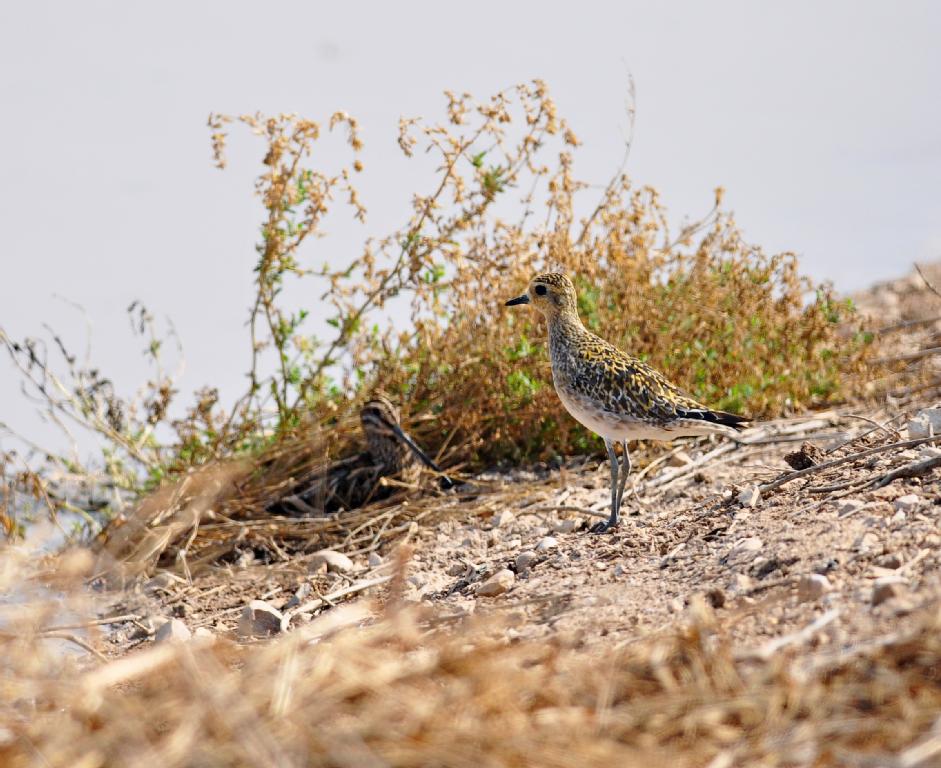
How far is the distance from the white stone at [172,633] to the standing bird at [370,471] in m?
2.26

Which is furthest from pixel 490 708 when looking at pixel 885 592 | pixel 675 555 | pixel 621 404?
pixel 621 404

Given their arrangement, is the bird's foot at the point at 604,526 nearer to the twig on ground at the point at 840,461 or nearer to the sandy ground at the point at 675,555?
the sandy ground at the point at 675,555

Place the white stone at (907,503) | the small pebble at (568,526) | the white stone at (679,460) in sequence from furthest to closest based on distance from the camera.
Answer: the white stone at (679,460) → the small pebble at (568,526) → the white stone at (907,503)

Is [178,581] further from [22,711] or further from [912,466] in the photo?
[912,466]

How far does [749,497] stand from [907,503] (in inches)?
44.9

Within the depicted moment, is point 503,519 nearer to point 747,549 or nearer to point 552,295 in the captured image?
point 552,295

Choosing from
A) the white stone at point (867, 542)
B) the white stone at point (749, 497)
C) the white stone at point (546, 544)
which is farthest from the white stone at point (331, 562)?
the white stone at point (867, 542)

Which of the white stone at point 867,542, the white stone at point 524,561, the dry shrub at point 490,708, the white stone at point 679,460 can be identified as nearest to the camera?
the dry shrub at point 490,708

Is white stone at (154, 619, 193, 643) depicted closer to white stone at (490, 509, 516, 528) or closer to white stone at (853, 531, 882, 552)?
white stone at (490, 509, 516, 528)

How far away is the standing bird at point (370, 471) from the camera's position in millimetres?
9008

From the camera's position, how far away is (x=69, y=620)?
7.13 meters

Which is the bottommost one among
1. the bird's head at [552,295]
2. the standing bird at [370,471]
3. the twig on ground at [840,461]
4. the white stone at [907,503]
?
the white stone at [907,503]

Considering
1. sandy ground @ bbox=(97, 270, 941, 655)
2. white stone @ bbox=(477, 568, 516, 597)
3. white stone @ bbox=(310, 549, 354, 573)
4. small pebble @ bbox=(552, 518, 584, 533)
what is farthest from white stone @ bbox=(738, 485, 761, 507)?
white stone @ bbox=(310, 549, 354, 573)

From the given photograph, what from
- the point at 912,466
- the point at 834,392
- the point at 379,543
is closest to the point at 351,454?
the point at 379,543
